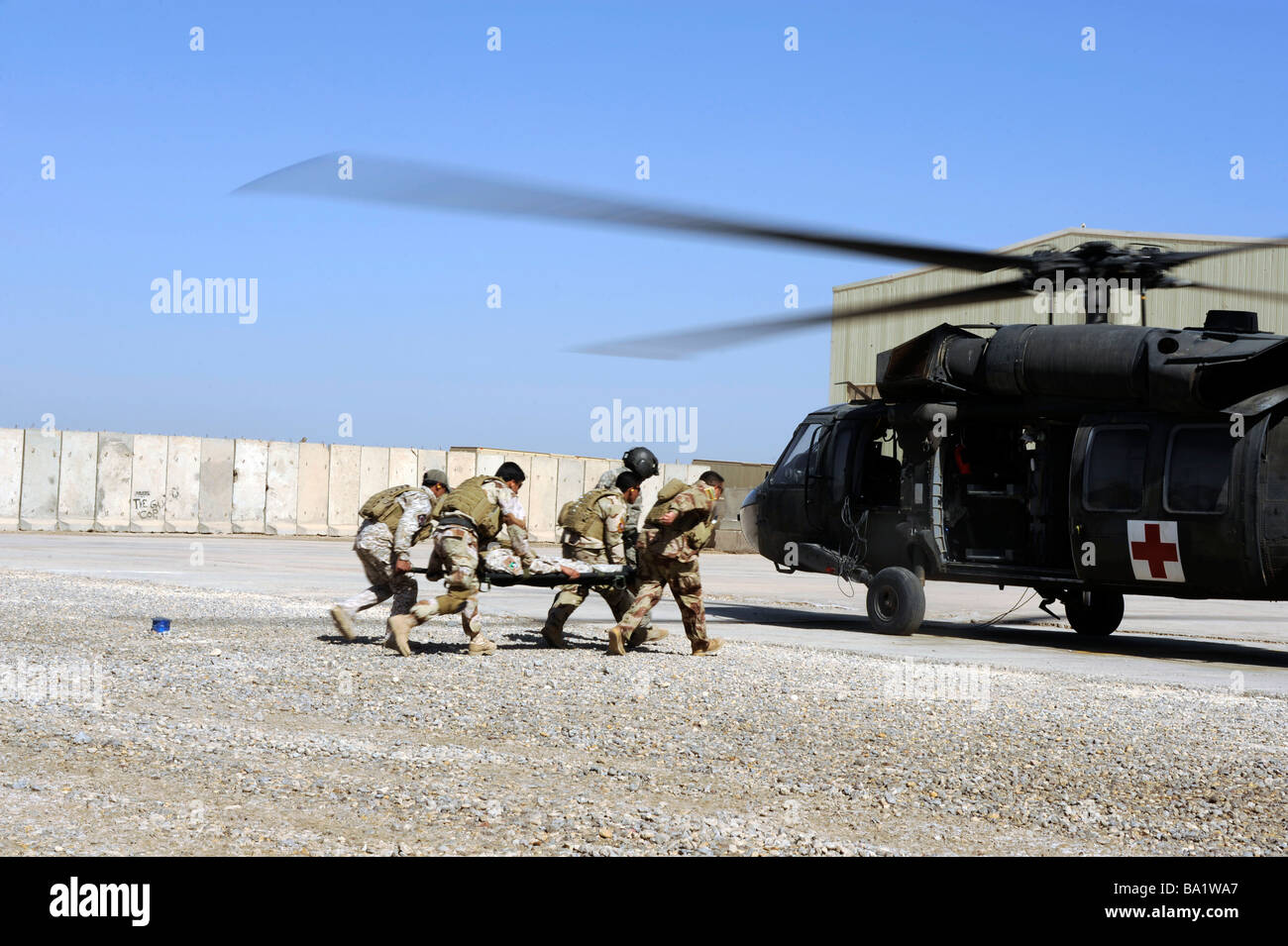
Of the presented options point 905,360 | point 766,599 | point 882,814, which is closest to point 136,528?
point 766,599

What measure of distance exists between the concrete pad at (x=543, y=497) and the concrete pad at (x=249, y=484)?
7.03m

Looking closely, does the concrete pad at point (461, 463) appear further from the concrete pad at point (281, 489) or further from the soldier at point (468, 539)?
the soldier at point (468, 539)

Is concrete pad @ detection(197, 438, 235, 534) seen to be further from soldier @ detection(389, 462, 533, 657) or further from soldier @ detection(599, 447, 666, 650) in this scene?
soldier @ detection(389, 462, 533, 657)

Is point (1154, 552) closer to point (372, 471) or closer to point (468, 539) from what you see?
point (468, 539)

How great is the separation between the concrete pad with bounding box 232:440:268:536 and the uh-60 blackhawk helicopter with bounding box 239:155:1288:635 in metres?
20.8

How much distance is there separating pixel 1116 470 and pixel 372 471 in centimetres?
2520

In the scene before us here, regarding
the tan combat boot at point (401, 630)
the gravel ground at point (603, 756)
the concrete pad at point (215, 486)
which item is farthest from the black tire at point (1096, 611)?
the concrete pad at point (215, 486)

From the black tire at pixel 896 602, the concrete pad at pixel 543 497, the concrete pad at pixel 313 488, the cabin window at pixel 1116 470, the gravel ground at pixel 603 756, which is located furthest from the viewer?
the concrete pad at pixel 543 497

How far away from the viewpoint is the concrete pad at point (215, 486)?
1232 inches

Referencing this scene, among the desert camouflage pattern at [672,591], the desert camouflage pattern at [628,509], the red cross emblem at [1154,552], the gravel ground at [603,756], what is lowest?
the gravel ground at [603,756]

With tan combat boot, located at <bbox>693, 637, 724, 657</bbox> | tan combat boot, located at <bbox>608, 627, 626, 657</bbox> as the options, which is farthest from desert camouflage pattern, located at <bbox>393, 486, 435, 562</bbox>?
tan combat boot, located at <bbox>693, 637, 724, 657</bbox>

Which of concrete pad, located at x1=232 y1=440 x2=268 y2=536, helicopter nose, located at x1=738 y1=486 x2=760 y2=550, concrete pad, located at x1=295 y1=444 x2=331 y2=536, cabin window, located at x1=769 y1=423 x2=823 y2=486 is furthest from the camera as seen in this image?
concrete pad, located at x1=295 y1=444 x2=331 y2=536

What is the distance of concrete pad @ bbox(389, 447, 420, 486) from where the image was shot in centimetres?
3369

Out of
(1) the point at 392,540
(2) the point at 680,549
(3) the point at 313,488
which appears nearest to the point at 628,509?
(2) the point at 680,549
